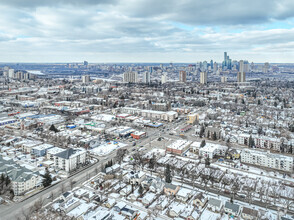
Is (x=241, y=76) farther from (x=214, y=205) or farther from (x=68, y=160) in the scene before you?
(x=214, y=205)

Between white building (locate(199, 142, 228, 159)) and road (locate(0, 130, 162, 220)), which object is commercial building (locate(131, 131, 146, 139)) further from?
white building (locate(199, 142, 228, 159))

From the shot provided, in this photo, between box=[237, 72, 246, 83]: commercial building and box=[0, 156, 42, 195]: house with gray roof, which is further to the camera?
box=[237, 72, 246, 83]: commercial building

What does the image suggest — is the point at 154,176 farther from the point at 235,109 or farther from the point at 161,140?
the point at 235,109

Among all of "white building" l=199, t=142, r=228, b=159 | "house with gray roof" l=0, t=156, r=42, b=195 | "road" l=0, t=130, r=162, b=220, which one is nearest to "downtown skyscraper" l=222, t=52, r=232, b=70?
"white building" l=199, t=142, r=228, b=159

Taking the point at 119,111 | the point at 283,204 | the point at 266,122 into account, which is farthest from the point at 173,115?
the point at 283,204

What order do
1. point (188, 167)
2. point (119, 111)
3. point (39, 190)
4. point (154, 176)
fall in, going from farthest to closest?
point (119, 111) < point (188, 167) < point (154, 176) < point (39, 190)
